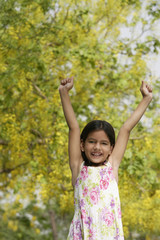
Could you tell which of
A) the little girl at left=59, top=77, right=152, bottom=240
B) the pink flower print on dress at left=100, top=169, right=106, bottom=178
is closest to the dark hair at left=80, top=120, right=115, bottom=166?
the little girl at left=59, top=77, right=152, bottom=240

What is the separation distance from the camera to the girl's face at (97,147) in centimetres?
281

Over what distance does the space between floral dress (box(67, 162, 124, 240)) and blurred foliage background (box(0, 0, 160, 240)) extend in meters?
3.67

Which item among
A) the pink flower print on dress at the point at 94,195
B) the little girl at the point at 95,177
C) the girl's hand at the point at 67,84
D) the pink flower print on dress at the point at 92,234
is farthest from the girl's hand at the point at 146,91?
the pink flower print on dress at the point at 92,234

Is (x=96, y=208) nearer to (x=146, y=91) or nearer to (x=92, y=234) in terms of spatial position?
(x=92, y=234)

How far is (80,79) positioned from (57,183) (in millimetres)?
2270

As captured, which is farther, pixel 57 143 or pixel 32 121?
pixel 32 121

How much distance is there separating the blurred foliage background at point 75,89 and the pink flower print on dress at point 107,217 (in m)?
3.73

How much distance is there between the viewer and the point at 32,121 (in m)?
7.38

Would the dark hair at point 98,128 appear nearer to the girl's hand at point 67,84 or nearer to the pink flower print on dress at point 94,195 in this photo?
the pink flower print on dress at point 94,195

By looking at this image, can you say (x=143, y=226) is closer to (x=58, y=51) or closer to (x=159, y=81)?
(x=159, y=81)

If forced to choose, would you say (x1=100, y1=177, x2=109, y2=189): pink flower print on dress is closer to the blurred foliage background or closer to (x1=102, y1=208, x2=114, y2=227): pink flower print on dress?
(x1=102, y1=208, x2=114, y2=227): pink flower print on dress

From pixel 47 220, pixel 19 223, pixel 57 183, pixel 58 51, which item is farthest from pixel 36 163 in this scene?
pixel 47 220

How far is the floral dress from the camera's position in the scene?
2.65 m

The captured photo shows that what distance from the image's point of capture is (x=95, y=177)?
2.74 m
